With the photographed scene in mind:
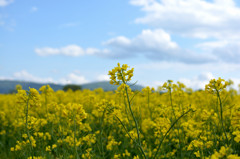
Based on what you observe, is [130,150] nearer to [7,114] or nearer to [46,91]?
[46,91]

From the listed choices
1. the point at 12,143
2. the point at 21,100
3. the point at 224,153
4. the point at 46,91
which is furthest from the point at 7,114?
the point at 224,153

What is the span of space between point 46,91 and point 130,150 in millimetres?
2260

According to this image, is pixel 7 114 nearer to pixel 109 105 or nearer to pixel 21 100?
pixel 21 100

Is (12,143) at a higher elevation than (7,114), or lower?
lower

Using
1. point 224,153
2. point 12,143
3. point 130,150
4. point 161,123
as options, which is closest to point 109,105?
point 161,123

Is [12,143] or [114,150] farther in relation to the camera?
[12,143]

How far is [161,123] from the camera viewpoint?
11.7 ft

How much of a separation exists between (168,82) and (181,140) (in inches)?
50.2

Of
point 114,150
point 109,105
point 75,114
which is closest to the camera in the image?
point 75,114

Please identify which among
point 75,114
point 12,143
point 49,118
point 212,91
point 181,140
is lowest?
point 12,143

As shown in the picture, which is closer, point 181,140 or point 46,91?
point 181,140

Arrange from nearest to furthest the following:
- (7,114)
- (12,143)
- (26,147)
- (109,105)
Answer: (109,105), (26,147), (12,143), (7,114)

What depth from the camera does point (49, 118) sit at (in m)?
4.89

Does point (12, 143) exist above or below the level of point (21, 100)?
below
